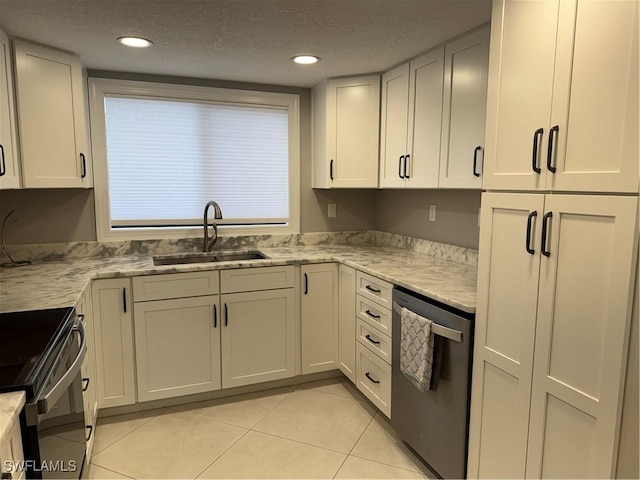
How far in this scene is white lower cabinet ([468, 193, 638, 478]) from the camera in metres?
1.24

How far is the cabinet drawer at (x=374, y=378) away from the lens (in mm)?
2438

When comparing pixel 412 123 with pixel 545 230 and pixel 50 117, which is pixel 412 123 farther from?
pixel 50 117

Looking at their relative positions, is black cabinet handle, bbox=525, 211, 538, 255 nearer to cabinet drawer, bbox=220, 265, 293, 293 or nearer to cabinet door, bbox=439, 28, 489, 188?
cabinet door, bbox=439, 28, 489, 188

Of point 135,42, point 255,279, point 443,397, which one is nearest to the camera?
point 443,397

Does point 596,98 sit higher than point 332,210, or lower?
higher

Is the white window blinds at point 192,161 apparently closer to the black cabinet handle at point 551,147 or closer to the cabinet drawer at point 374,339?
the cabinet drawer at point 374,339

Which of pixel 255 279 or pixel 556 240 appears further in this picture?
pixel 255 279

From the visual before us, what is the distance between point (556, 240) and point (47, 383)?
63.7 inches

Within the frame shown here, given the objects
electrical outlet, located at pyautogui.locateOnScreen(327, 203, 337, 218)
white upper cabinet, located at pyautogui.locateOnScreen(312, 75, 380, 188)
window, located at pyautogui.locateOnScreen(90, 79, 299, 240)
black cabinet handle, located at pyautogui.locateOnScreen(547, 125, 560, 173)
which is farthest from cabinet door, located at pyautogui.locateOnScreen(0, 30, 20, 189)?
black cabinet handle, located at pyautogui.locateOnScreen(547, 125, 560, 173)

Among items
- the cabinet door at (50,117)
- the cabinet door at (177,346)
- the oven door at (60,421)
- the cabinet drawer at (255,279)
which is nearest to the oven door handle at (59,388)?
the oven door at (60,421)

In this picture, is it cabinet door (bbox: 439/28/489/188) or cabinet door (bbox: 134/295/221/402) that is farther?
cabinet door (bbox: 134/295/221/402)

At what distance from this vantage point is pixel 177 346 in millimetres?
2668

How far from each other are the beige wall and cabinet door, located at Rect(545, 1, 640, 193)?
4.13 ft

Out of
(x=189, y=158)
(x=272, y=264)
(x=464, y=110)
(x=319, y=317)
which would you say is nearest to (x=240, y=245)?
(x=272, y=264)
